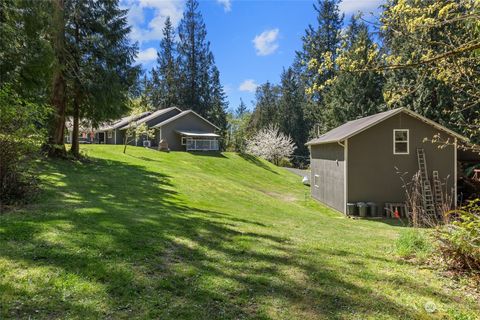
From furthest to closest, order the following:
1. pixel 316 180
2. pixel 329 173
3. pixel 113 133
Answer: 1. pixel 113 133
2. pixel 316 180
3. pixel 329 173

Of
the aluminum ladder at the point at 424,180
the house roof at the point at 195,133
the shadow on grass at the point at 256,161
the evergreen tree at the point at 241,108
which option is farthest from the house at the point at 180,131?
the evergreen tree at the point at 241,108

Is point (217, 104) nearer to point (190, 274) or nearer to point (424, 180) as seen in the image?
point (424, 180)

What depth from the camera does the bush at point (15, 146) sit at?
6980 mm

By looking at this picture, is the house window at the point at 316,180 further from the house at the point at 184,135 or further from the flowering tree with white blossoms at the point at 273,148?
the flowering tree with white blossoms at the point at 273,148

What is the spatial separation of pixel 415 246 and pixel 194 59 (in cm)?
4991

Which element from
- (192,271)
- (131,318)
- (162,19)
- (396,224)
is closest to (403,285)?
(192,271)

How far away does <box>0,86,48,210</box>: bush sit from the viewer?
6.98 meters

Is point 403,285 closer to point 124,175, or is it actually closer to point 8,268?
point 8,268

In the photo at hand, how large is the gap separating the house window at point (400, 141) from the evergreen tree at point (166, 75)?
3987 cm

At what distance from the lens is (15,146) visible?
7105 mm

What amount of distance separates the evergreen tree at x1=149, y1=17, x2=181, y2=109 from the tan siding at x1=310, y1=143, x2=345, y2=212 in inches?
1341

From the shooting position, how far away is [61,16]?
16.1m

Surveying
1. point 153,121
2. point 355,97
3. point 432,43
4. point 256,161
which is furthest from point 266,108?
point 432,43

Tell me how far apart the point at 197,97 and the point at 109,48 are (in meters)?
34.0
